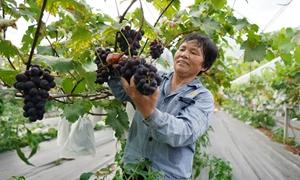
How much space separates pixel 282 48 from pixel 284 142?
32.6 feet

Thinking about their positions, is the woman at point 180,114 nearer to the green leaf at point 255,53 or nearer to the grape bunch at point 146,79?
the grape bunch at point 146,79

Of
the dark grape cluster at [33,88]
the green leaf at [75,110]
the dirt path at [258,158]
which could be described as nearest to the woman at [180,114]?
the green leaf at [75,110]

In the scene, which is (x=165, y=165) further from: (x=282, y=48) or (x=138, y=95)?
(x=282, y=48)

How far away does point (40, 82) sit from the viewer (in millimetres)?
1311

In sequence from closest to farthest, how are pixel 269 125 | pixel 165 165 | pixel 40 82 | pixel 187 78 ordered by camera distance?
pixel 40 82
pixel 165 165
pixel 187 78
pixel 269 125

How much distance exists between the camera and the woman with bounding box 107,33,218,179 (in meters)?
1.65

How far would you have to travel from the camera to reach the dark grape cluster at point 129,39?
5.29ft

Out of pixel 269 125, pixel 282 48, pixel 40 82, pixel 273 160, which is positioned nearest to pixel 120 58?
pixel 40 82

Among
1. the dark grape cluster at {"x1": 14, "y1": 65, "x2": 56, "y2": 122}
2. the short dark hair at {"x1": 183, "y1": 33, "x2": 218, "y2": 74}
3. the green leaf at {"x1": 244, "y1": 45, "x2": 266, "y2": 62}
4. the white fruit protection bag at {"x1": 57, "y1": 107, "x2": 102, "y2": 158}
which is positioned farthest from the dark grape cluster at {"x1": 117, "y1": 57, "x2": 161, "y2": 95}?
the white fruit protection bag at {"x1": 57, "y1": 107, "x2": 102, "y2": 158}

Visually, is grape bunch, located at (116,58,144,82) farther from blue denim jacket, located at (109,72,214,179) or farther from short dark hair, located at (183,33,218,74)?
short dark hair, located at (183,33,218,74)

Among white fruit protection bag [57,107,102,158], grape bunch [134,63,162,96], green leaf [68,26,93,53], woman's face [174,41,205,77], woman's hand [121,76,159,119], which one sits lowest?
white fruit protection bag [57,107,102,158]

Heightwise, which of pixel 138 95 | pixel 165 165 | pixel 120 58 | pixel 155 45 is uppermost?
pixel 155 45

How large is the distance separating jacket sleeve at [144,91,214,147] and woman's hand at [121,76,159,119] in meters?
0.03

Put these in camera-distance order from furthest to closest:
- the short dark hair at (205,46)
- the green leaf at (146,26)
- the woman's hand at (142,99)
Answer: the short dark hair at (205,46)
the green leaf at (146,26)
the woman's hand at (142,99)
